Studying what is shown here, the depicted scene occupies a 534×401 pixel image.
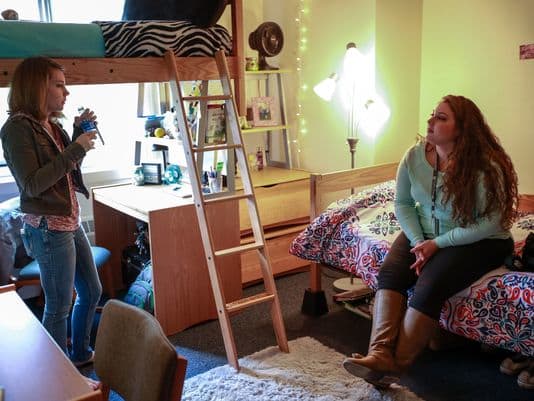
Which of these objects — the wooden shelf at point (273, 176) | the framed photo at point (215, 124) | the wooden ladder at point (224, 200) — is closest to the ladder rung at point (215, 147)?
the wooden ladder at point (224, 200)

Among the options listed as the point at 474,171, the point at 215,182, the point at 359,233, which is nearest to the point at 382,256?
the point at 359,233

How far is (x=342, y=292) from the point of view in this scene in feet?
11.4

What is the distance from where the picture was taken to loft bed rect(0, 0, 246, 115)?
2.35 m

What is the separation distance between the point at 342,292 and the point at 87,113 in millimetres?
1834

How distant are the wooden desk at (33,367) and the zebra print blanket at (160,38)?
131cm

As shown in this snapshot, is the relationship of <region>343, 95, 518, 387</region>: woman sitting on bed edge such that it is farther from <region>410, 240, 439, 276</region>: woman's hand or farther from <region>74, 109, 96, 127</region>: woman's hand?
<region>74, 109, 96, 127</region>: woman's hand

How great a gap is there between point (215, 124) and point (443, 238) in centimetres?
123

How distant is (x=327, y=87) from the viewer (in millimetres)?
3686

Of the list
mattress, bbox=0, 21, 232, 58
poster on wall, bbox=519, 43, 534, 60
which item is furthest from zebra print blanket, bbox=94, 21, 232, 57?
poster on wall, bbox=519, 43, 534, 60

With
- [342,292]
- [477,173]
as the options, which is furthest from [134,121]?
[477,173]

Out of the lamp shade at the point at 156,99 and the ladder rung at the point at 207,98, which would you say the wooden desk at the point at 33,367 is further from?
the lamp shade at the point at 156,99

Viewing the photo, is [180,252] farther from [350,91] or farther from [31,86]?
[350,91]

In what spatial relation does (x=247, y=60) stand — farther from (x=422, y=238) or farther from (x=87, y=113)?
(x=422, y=238)

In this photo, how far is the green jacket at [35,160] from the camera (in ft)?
7.16
